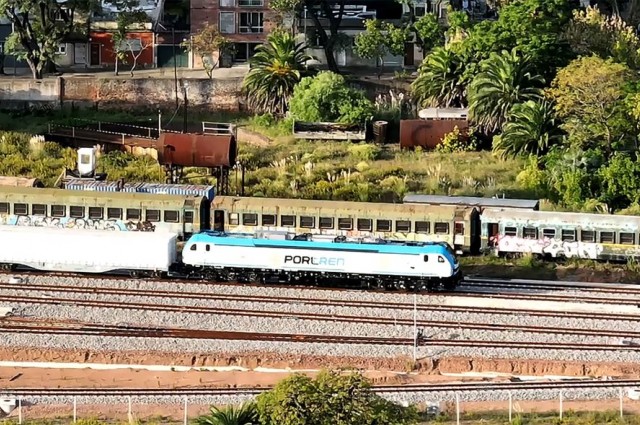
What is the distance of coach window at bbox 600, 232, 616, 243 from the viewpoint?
56750 millimetres

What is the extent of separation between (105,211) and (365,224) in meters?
10.6

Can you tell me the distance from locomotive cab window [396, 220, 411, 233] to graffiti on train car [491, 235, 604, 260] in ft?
12.0

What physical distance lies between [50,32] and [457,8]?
2409cm

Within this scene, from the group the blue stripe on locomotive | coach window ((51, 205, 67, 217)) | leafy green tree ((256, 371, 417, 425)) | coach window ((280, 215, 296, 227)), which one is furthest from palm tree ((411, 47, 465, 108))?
leafy green tree ((256, 371, 417, 425))

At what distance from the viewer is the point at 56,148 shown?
240ft

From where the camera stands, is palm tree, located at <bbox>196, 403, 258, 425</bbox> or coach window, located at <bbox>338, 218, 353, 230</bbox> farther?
coach window, located at <bbox>338, 218, 353, 230</bbox>

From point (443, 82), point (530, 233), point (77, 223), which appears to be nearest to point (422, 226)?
point (530, 233)

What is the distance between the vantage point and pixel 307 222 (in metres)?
57.2

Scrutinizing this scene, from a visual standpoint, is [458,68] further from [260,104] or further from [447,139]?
[260,104]

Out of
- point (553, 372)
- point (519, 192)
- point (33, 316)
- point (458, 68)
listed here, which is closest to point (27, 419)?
point (33, 316)

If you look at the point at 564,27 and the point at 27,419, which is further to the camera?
the point at 564,27

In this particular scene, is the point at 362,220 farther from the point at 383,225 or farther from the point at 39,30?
the point at 39,30

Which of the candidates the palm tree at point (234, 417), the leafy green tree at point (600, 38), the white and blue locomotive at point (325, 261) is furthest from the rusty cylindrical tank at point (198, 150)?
the palm tree at point (234, 417)

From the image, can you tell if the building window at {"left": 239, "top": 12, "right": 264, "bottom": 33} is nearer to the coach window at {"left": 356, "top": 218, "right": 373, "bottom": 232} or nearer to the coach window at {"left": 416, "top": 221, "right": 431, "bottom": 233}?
the coach window at {"left": 356, "top": 218, "right": 373, "bottom": 232}
